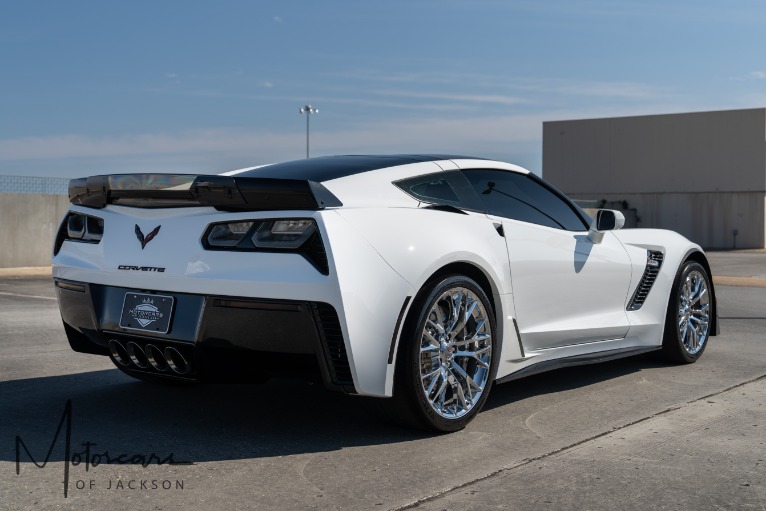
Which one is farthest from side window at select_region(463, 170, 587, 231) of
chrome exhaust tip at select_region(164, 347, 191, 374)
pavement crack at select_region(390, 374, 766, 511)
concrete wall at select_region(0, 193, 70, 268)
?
concrete wall at select_region(0, 193, 70, 268)

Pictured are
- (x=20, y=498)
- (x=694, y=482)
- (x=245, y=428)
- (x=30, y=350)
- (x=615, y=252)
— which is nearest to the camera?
(x=20, y=498)

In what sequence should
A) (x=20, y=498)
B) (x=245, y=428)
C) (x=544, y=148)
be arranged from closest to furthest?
1. (x=20, y=498)
2. (x=245, y=428)
3. (x=544, y=148)

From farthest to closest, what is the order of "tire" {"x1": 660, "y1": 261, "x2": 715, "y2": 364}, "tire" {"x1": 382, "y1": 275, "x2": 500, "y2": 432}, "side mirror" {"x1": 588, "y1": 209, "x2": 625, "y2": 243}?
"tire" {"x1": 660, "y1": 261, "x2": 715, "y2": 364} < "side mirror" {"x1": 588, "y1": 209, "x2": 625, "y2": 243} < "tire" {"x1": 382, "y1": 275, "x2": 500, "y2": 432}

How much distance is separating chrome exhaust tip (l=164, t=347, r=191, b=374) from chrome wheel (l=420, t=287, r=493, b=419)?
42.1 inches

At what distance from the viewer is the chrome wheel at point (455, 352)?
4594 millimetres

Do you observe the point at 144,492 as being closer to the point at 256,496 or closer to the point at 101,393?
the point at 256,496

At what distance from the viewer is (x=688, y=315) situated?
23.2 feet

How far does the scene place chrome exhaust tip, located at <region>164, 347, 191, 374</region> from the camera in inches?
175

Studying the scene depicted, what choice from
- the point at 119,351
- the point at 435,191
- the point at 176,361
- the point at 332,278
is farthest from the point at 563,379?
the point at 119,351

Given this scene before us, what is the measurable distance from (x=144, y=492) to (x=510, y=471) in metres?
1.45

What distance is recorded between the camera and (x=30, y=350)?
734cm

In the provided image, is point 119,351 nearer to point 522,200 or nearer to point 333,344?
point 333,344

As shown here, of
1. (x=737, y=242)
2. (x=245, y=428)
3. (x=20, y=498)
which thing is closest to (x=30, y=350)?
(x=245, y=428)

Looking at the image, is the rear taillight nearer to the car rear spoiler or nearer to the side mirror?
the car rear spoiler
